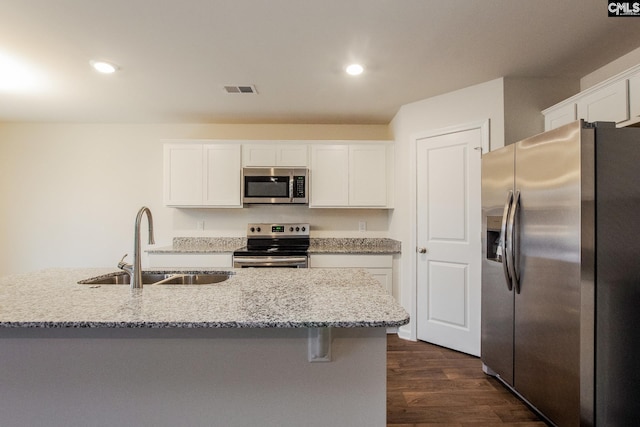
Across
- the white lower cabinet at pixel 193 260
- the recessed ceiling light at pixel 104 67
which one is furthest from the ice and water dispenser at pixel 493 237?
the recessed ceiling light at pixel 104 67

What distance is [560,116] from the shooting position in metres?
2.36

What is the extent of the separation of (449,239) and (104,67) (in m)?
3.23

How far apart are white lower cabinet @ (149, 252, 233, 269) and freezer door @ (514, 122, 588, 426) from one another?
260cm

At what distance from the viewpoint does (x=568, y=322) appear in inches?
62.6

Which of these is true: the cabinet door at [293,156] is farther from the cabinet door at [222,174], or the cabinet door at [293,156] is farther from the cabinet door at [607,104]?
the cabinet door at [607,104]

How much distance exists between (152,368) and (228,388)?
1.02ft

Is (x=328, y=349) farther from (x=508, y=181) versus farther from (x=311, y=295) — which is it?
(x=508, y=181)

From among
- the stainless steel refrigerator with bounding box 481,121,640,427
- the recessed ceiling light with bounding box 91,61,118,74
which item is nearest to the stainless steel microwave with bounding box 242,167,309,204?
the recessed ceiling light with bounding box 91,61,118,74

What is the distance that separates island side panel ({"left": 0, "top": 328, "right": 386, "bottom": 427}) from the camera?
121cm

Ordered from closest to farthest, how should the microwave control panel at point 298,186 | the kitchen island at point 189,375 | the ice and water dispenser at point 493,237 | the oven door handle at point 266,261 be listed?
the kitchen island at point 189,375, the ice and water dispenser at point 493,237, the oven door handle at point 266,261, the microwave control panel at point 298,186

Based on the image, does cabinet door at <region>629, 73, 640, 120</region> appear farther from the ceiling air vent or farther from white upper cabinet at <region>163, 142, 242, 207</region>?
white upper cabinet at <region>163, 142, 242, 207</region>

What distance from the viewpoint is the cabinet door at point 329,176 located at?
11.7ft

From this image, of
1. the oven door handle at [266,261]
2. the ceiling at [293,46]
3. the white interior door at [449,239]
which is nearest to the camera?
the ceiling at [293,46]

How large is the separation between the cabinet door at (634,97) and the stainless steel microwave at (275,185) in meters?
2.62
